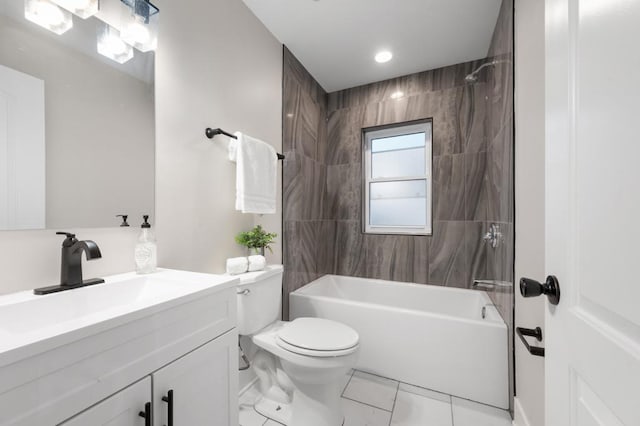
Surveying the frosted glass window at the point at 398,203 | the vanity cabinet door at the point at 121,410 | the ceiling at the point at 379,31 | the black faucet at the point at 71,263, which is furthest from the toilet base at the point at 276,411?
the ceiling at the point at 379,31

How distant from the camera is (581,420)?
503 mm

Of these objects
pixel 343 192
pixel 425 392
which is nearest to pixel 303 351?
pixel 425 392

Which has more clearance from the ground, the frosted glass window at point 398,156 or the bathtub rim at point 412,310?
the frosted glass window at point 398,156

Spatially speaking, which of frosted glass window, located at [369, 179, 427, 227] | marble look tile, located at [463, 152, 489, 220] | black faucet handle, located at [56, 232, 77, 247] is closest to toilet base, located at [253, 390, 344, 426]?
black faucet handle, located at [56, 232, 77, 247]

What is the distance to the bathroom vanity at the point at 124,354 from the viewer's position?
516mm

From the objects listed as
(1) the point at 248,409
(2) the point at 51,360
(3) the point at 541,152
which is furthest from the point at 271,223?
(3) the point at 541,152

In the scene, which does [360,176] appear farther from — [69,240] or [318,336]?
[69,240]

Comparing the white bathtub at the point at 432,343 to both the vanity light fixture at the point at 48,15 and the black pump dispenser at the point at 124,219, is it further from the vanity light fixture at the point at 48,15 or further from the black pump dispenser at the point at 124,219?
the vanity light fixture at the point at 48,15

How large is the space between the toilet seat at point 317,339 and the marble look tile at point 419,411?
564 millimetres

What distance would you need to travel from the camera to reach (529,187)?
1217 mm

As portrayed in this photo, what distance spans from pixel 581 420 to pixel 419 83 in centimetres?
263

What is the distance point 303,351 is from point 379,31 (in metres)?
2.23

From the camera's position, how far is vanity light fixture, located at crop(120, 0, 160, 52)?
1.11 metres

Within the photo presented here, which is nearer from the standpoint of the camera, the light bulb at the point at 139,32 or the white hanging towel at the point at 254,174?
the light bulb at the point at 139,32
